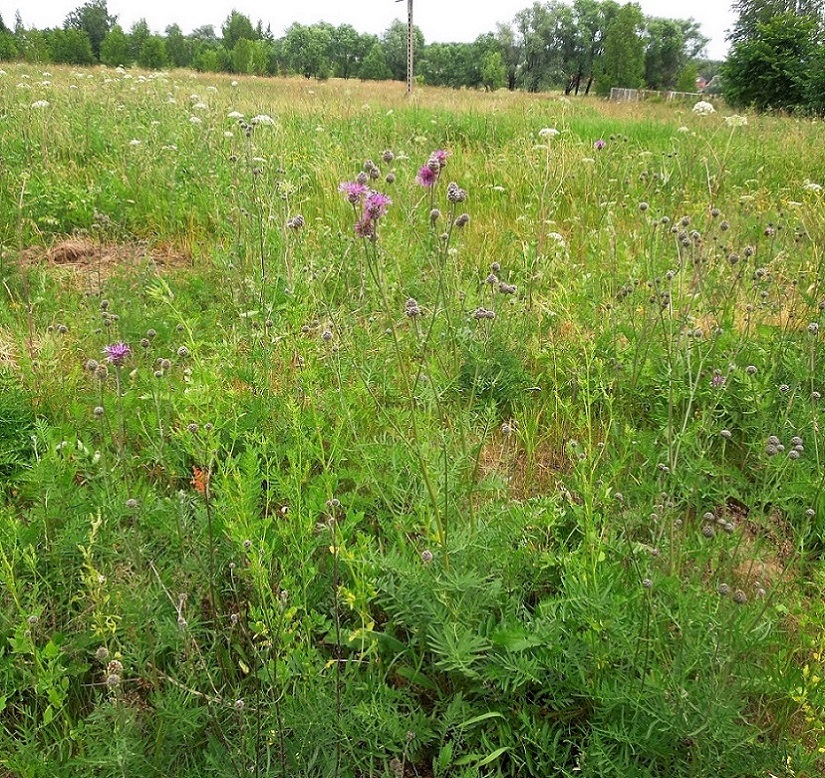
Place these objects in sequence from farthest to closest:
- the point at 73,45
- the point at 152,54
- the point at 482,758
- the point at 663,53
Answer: the point at 663,53, the point at 152,54, the point at 73,45, the point at 482,758

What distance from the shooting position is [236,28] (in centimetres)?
Result: 6662

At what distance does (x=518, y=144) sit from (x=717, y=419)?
470 centimetres

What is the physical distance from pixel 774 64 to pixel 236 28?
59.0 m

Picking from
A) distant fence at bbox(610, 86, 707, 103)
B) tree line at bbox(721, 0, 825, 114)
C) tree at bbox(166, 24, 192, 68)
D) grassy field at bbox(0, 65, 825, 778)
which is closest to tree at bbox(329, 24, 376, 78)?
tree at bbox(166, 24, 192, 68)

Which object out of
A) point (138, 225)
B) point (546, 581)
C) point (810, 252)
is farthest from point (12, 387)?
point (810, 252)

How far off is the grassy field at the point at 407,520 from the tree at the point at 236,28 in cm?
7389

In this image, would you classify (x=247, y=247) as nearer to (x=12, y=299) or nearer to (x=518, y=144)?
(x=12, y=299)

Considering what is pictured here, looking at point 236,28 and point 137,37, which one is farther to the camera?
point 236,28

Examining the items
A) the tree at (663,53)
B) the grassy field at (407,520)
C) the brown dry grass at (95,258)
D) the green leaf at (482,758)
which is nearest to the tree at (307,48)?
the tree at (663,53)

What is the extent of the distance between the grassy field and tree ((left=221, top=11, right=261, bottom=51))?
2909 inches

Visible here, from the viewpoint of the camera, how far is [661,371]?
2773 mm

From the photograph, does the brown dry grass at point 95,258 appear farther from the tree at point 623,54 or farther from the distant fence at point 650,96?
the tree at point 623,54

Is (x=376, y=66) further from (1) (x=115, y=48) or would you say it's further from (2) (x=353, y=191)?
(2) (x=353, y=191)

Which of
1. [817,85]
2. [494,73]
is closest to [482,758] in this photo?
[817,85]
